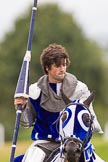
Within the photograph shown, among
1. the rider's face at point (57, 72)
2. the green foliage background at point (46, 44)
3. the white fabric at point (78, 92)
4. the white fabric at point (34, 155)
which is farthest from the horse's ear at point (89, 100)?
Result: the green foliage background at point (46, 44)

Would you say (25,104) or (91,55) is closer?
(25,104)

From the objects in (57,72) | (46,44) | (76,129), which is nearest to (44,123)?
(57,72)

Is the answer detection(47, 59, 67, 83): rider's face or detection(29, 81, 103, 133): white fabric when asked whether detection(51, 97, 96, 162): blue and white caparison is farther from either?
detection(47, 59, 67, 83): rider's face

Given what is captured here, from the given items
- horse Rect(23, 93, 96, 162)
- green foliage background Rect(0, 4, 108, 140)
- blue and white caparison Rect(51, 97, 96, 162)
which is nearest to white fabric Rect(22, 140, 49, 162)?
horse Rect(23, 93, 96, 162)

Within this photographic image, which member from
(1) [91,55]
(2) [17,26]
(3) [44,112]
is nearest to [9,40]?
(2) [17,26]

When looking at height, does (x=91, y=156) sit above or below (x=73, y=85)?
below

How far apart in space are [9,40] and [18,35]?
1.56 metres

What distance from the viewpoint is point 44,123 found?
31.2 ft

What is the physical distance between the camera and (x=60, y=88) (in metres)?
9.41

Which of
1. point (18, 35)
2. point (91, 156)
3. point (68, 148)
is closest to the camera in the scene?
point (68, 148)

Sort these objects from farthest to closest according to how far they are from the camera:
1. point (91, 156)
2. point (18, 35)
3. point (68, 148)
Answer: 1. point (18, 35)
2. point (91, 156)
3. point (68, 148)

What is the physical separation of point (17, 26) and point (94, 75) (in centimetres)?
576

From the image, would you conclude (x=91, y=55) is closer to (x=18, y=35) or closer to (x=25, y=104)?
(x=18, y=35)

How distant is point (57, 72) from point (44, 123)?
56 centimetres
